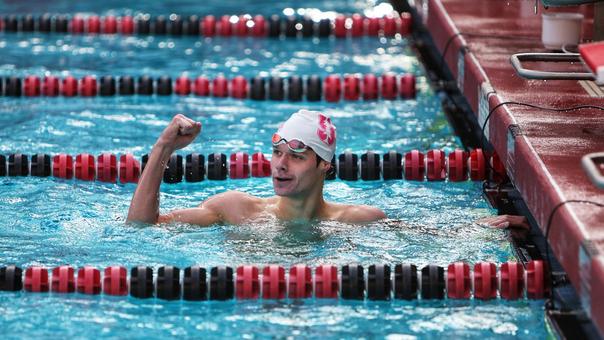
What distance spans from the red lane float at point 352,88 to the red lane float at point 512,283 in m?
3.74

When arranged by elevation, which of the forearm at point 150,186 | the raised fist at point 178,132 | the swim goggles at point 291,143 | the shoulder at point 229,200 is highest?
the raised fist at point 178,132

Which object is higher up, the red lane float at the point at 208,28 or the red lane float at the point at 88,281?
the red lane float at the point at 208,28

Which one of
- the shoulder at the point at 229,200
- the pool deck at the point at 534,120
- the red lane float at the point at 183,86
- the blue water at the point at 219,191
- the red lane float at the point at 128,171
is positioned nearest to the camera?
the pool deck at the point at 534,120

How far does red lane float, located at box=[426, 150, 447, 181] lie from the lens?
672cm

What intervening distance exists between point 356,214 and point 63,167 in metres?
1.84

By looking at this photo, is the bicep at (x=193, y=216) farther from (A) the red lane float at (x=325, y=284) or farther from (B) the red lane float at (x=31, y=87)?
(B) the red lane float at (x=31, y=87)

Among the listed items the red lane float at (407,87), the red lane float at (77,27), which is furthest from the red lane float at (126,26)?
the red lane float at (407,87)

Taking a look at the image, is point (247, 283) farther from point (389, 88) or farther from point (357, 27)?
point (357, 27)

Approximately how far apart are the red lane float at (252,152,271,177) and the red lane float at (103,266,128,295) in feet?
6.26

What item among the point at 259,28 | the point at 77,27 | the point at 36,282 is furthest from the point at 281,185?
the point at 77,27

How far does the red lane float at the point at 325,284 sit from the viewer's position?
4.89m

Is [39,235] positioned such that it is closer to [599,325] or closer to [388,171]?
[388,171]

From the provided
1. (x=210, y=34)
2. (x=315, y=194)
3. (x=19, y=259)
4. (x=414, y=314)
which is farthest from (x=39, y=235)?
(x=210, y=34)

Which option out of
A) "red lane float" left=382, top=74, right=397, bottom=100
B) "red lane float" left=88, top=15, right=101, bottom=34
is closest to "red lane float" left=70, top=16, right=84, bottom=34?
"red lane float" left=88, top=15, right=101, bottom=34
